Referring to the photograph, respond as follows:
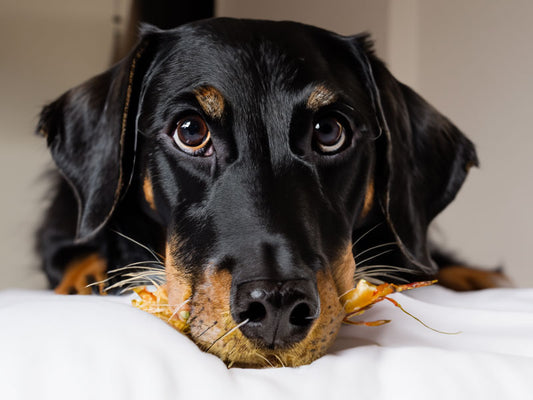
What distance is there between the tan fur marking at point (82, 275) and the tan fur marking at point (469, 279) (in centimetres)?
119

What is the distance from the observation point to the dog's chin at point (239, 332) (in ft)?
3.48

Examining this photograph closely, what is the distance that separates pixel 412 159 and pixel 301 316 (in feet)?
2.78

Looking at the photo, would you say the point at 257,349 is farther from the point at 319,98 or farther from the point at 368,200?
the point at 368,200

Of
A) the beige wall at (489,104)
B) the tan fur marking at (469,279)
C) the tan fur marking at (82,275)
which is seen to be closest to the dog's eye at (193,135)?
the tan fur marking at (82,275)

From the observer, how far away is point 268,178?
1326mm

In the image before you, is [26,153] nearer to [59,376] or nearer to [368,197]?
[368,197]

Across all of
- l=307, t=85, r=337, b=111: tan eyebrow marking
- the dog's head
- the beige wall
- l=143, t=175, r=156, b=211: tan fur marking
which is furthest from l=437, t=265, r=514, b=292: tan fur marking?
l=143, t=175, r=156, b=211: tan fur marking

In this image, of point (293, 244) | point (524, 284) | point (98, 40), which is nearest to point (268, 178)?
point (293, 244)

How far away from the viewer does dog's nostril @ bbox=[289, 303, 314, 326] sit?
105 centimetres

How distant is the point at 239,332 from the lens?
1.05 metres

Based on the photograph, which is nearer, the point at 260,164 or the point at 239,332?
the point at 239,332

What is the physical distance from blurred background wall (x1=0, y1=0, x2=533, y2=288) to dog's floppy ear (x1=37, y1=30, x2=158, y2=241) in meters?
0.53

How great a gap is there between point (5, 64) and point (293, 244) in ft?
10.8

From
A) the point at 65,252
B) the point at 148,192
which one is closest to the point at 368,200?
the point at 148,192
